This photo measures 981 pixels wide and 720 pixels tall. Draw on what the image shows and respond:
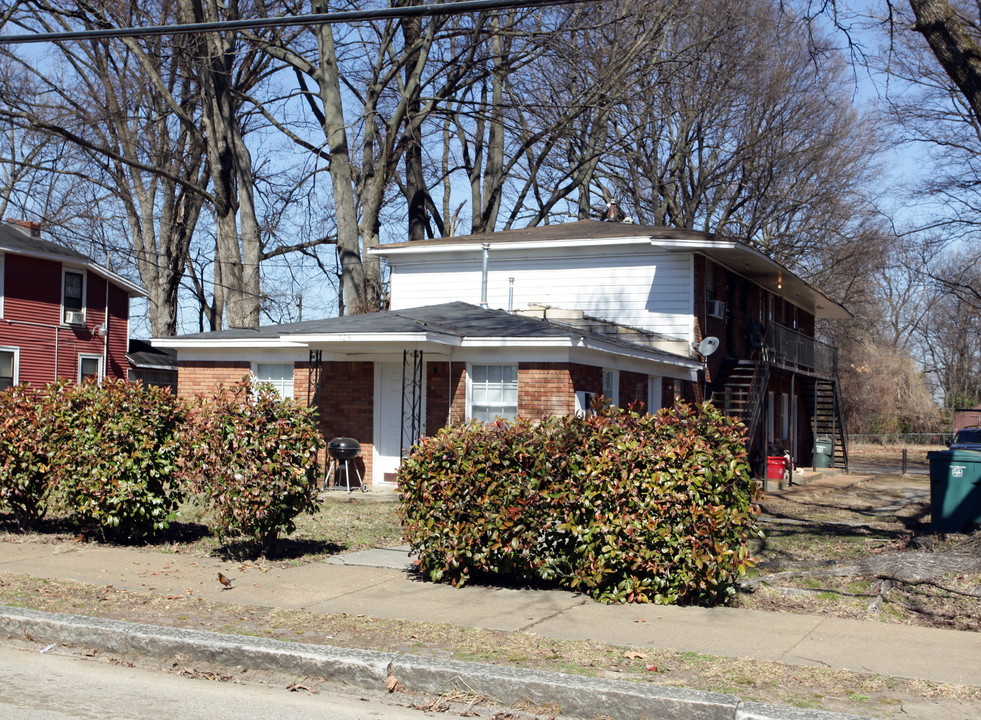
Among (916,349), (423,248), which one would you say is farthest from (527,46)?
(916,349)

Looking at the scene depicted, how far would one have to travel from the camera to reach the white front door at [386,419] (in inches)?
696

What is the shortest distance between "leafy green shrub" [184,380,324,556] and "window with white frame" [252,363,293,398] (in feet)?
29.7

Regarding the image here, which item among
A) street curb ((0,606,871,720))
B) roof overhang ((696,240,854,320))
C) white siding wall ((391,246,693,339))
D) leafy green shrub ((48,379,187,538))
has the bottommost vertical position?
street curb ((0,606,871,720))

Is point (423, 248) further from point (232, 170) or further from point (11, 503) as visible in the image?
point (11, 503)

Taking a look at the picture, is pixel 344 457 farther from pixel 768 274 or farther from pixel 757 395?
pixel 768 274

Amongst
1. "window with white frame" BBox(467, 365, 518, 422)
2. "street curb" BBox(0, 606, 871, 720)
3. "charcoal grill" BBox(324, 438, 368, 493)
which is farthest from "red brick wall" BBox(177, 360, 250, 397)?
"street curb" BBox(0, 606, 871, 720)

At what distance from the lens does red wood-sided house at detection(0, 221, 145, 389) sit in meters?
29.5

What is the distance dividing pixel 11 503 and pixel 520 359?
837 cm

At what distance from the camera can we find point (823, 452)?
91.1ft

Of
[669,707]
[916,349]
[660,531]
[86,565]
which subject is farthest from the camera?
[916,349]

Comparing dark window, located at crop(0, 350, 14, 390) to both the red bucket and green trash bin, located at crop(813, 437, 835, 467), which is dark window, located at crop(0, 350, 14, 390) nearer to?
the red bucket

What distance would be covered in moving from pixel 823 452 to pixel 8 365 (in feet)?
81.7

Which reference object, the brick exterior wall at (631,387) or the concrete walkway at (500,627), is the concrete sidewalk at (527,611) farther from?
the brick exterior wall at (631,387)

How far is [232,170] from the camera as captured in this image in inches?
914
